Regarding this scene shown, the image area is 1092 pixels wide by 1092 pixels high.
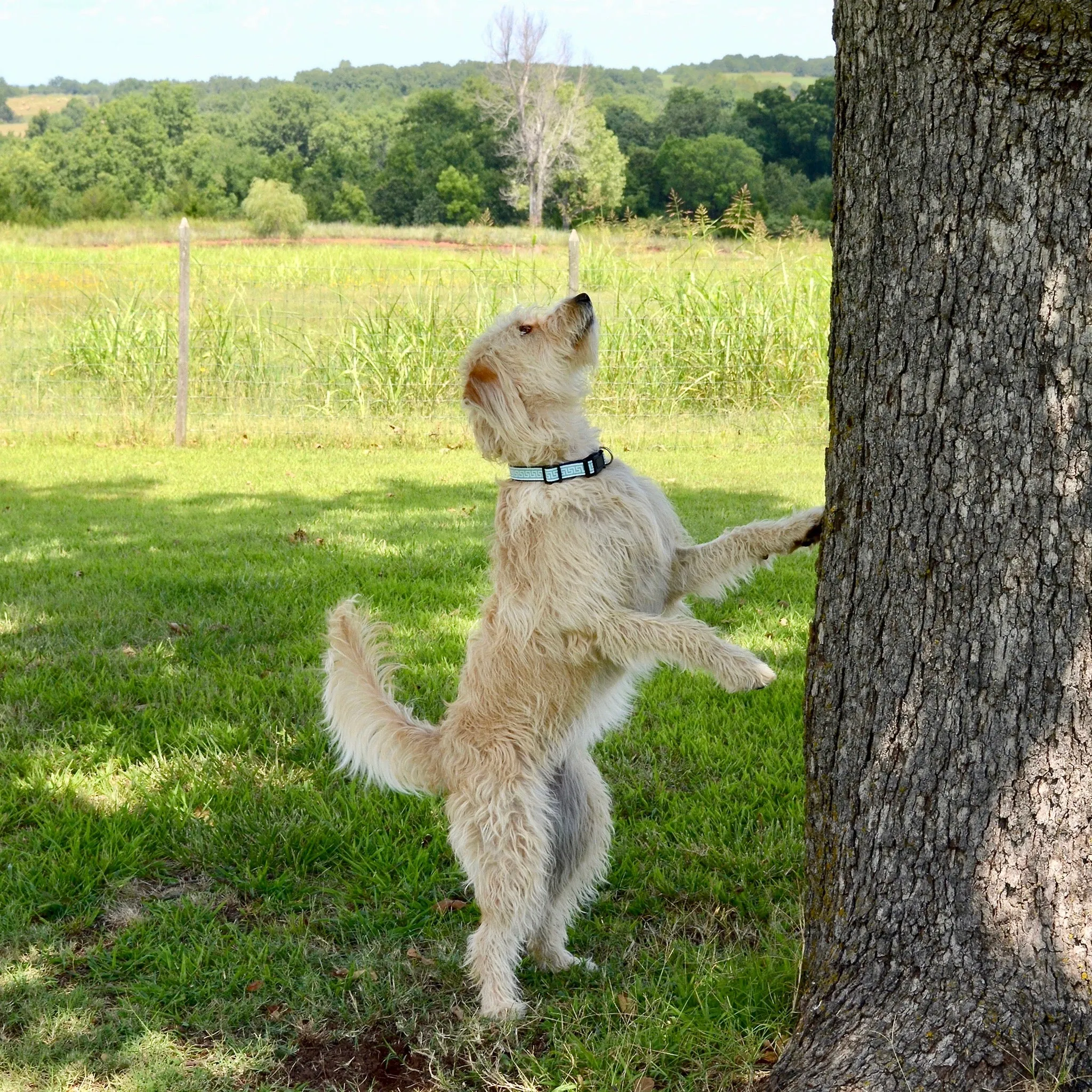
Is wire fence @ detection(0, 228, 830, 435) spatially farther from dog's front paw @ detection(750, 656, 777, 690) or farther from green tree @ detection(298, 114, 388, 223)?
green tree @ detection(298, 114, 388, 223)

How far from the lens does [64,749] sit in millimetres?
4441

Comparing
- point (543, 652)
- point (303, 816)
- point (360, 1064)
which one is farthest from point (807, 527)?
point (303, 816)

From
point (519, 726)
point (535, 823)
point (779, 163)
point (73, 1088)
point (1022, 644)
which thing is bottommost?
point (73, 1088)

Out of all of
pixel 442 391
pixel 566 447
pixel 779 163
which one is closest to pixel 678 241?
pixel 442 391

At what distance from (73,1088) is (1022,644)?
99.5 inches

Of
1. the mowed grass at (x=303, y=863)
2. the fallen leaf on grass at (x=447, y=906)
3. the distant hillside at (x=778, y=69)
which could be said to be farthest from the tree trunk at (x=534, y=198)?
the distant hillside at (x=778, y=69)

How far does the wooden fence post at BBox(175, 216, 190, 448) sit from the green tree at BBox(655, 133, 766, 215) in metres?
35.9

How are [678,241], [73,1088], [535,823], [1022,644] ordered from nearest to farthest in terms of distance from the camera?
[1022,644] → [73,1088] → [535,823] → [678,241]

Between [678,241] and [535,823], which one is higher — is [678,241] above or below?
above

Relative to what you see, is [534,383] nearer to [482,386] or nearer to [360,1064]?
[482,386]

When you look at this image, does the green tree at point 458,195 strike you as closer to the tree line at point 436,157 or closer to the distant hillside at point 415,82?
the tree line at point 436,157

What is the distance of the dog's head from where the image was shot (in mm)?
3363

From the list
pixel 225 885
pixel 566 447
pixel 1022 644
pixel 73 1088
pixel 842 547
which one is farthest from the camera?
pixel 225 885

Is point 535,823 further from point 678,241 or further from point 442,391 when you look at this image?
point 678,241
